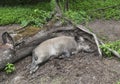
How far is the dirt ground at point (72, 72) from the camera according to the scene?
553cm

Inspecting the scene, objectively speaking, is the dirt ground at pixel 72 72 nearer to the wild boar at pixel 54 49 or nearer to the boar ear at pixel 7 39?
the wild boar at pixel 54 49

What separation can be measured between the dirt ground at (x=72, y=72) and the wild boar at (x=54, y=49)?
12 centimetres

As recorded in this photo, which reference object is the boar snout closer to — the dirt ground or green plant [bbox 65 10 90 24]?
the dirt ground

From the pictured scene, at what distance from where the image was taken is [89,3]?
1095 cm

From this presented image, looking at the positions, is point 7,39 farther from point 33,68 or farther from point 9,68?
point 33,68

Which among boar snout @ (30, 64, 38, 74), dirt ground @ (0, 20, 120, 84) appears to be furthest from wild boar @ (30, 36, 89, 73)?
dirt ground @ (0, 20, 120, 84)

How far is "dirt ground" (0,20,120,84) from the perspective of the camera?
218 inches

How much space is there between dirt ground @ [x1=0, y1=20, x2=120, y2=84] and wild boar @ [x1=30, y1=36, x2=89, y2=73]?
0.12 metres

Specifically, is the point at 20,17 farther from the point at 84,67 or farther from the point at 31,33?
the point at 84,67

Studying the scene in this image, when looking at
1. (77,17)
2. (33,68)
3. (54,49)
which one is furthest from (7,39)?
(77,17)

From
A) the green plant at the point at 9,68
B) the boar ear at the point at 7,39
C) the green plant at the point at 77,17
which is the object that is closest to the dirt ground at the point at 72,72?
the green plant at the point at 9,68

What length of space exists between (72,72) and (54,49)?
760 mm

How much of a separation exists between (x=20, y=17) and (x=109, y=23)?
8.92ft

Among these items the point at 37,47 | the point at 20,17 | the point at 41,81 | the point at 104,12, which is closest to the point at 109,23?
the point at 104,12
